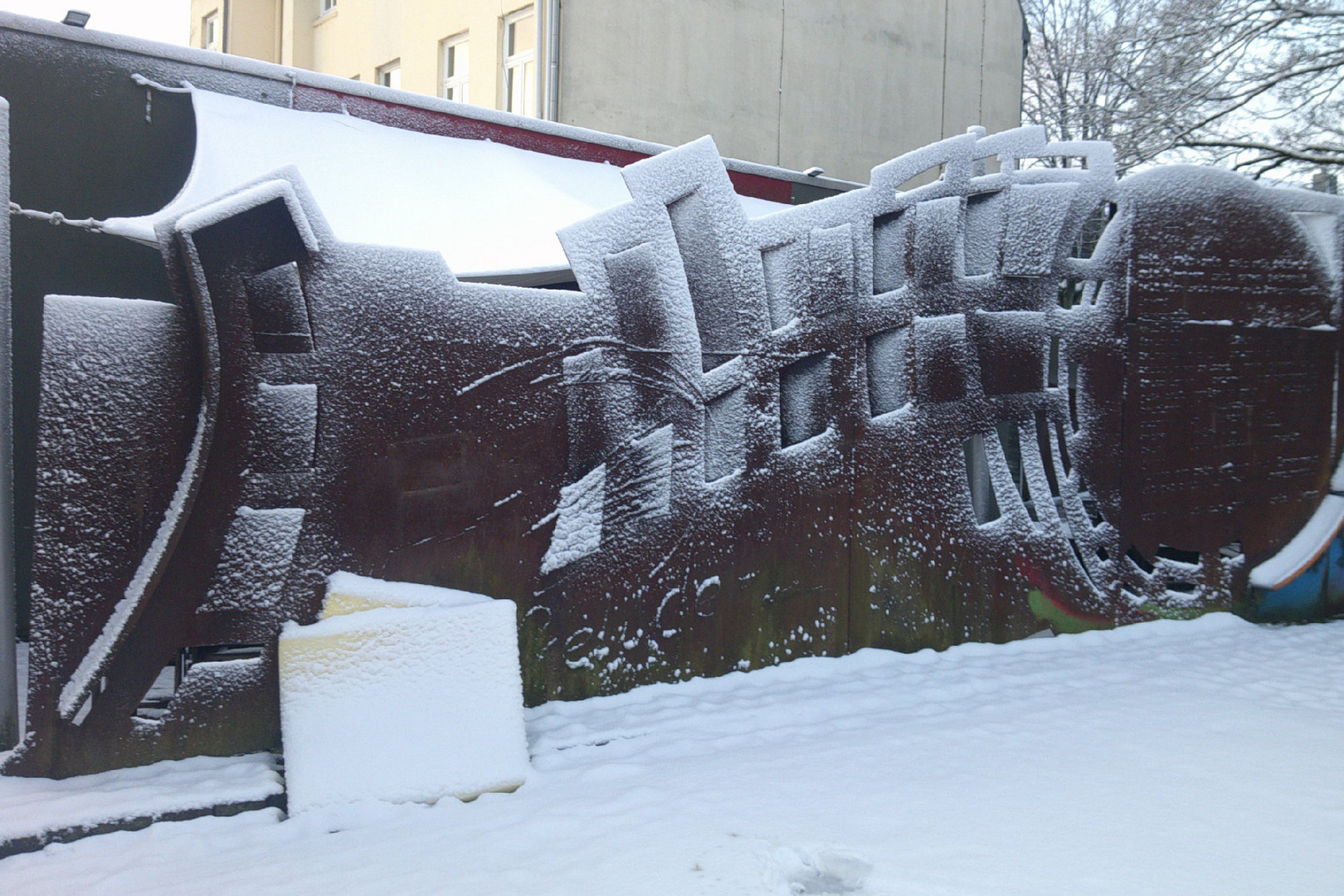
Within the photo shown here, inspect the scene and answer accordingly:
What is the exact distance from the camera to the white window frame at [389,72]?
13805 mm

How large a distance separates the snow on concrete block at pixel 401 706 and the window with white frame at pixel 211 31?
1835 cm

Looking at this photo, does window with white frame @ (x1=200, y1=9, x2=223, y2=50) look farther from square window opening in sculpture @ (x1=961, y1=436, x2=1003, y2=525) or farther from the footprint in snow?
the footprint in snow

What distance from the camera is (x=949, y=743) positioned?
12.0 ft

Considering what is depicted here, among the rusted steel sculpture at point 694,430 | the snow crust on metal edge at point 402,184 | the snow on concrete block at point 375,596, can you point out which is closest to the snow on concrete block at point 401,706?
the snow on concrete block at point 375,596

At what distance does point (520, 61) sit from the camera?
1146 cm

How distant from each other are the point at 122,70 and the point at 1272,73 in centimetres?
1540

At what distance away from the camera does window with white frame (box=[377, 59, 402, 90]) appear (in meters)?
13.8

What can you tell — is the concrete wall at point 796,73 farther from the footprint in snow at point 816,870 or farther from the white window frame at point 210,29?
the white window frame at point 210,29

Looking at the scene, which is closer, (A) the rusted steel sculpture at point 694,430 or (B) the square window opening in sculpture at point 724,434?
(A) the rusted steel sculpture at point 694,430

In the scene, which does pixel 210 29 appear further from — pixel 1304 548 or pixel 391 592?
pixel 1304 548

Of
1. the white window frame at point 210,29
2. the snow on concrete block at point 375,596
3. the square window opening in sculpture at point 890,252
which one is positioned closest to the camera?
the snow on concrete block at point 375,596

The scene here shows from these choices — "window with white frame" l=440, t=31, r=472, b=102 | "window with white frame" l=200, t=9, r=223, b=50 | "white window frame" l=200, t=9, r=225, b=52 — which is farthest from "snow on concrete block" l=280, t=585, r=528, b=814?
"window with white frame" l=200, t=9, r=223, b=50

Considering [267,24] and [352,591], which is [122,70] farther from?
[267,24]

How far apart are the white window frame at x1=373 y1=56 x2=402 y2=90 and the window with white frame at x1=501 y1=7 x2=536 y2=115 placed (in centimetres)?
280
